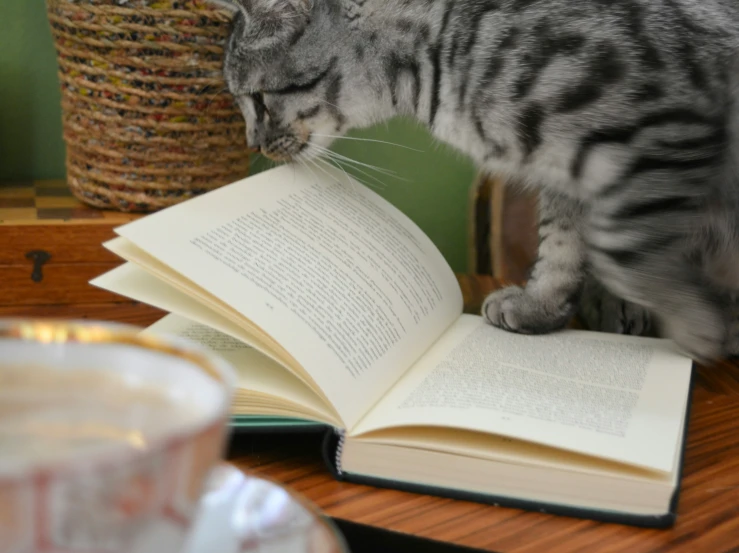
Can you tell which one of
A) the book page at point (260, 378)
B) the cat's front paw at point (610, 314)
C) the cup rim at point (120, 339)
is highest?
the cup rim at point (120, 339)

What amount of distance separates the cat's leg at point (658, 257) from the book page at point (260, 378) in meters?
0.34

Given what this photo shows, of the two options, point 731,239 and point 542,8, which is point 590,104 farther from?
point 731,239

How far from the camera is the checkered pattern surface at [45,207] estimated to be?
946mm

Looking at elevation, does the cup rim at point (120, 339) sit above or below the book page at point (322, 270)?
above

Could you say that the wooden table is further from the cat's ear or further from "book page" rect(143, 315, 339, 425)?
the cat's ear

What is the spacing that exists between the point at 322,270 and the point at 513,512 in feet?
0.89

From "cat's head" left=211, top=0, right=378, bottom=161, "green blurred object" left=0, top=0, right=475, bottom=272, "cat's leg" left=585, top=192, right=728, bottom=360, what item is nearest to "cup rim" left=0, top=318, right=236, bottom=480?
"cat's leg" left=585, top=192, right=728, bottom=360

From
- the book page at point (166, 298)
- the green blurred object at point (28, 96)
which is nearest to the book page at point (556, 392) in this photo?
the book page at point (166, 298)

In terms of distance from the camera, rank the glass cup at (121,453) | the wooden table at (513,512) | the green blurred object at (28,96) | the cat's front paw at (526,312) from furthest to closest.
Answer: the green blurred object at (28,96), the cat's front paw at (526,312), the wooden table at (513,512), the glass cup at (121,453)

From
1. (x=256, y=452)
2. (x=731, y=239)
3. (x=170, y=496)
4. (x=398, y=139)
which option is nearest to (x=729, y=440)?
(x=731, y=239)

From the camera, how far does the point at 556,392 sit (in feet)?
2.11

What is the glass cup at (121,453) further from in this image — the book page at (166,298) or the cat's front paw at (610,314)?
the cat's front paw at (610,314)

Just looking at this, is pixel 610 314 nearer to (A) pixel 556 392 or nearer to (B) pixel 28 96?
(A) pixel 556 392

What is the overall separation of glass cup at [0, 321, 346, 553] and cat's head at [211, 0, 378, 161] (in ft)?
2.19
